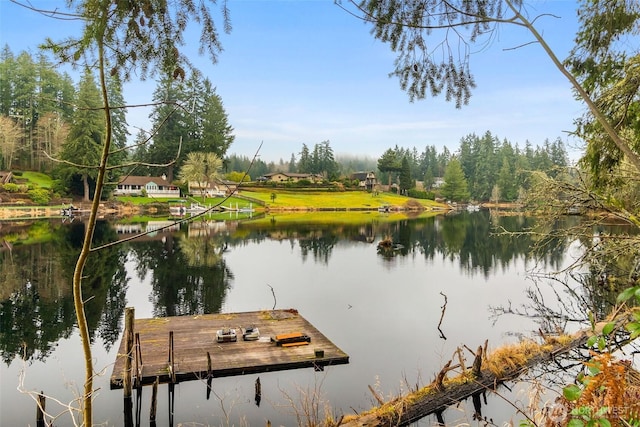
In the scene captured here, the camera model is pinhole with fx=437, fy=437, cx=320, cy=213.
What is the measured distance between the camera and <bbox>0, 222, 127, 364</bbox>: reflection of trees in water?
1464cm

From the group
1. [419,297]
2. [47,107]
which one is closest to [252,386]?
[419,297]

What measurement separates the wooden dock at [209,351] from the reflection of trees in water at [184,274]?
2781mm

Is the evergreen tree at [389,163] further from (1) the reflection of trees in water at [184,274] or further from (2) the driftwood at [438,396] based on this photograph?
(2) the driftwood at [438,396]

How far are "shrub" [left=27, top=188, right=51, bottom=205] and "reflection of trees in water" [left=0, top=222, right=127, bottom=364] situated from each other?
2977 centimetres

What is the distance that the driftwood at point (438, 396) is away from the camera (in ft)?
28.9

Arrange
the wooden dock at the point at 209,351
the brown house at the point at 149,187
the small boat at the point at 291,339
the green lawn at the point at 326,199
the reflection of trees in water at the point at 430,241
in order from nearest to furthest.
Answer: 1. the wooden dock at the point at 209,351
2. the small boat at the point at 291,339
3. the reflection of trees in water at the point at 430,241
4. the brown house at the point at 149,187
5. the green lawn at the point at 326,199

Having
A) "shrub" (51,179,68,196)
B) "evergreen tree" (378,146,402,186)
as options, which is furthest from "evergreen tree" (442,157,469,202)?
"shrub" (51,179,68,196)

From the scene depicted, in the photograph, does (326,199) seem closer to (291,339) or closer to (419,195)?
(419,195)

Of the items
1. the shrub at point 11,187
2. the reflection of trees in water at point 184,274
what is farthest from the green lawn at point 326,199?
the reflection of trees in water at point 184,274

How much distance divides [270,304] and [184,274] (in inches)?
289

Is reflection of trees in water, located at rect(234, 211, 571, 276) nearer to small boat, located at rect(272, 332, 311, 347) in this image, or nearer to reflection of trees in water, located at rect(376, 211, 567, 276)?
reflection of trees in water, located at rect(376, 211, 567, 276)

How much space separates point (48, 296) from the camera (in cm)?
1959

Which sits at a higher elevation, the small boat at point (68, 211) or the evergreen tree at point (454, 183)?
the evergreen tree at point (454, 183)

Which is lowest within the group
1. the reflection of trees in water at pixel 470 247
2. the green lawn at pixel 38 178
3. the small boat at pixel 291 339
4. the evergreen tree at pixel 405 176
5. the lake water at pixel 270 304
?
the lake water at pixel 270 304
